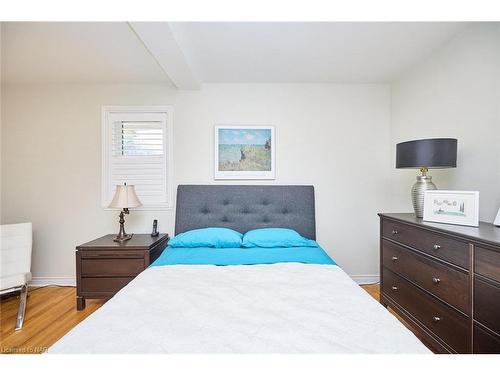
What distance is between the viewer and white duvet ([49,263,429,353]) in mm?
842

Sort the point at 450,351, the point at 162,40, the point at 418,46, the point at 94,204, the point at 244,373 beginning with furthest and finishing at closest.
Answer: the point at 94,204
the point at 418,46
the point at 162,40
the point at 450,351
the point at 244,373

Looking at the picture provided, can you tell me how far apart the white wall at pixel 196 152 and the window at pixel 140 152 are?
0.33ft

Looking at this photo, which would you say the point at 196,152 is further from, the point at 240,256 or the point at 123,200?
the point at 240,256

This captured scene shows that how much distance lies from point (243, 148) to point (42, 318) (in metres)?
2.47

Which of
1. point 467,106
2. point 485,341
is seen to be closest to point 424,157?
point 467,106

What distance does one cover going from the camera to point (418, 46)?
211 centimetres

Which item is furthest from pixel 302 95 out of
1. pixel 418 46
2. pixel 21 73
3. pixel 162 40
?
pixel 21 73

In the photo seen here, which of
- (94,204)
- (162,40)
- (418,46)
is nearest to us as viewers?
(162,40)

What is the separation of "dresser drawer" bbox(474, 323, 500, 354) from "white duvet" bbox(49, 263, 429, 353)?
622mm

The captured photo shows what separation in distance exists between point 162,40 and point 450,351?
270cm

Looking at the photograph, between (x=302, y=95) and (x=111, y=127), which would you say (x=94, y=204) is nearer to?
(x=111, y=127)

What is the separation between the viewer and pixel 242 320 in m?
1.00

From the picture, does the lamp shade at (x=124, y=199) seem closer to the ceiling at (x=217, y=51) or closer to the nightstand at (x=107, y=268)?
the nightstand at (x=107, y=268)

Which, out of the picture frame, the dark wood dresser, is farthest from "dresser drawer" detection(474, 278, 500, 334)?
the picture frame
